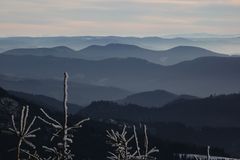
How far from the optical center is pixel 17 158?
44.1 feet

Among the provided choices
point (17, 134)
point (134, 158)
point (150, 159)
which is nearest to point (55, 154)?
point (17, 134)

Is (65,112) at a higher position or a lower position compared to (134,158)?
higher

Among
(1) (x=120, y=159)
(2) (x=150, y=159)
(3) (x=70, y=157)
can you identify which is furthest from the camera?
(2) (x=150, y=159)

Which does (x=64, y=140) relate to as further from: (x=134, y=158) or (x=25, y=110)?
(x=134, y=158)

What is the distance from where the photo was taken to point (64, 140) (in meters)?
14.4

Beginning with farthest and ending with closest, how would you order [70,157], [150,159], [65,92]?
[150,159] → [70,157] → [65,92]

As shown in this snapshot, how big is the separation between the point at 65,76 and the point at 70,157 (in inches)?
74.0

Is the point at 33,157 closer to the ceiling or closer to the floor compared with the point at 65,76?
Result: closer to the floor

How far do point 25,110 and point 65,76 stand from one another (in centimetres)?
104

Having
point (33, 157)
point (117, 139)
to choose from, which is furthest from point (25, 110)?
point (117, 139)

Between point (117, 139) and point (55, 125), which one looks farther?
point (117, 139)

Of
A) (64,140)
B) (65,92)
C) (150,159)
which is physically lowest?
(150,159)

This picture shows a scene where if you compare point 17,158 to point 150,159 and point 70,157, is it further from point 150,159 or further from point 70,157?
point 150,159

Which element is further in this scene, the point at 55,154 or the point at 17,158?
the point at 55,154
